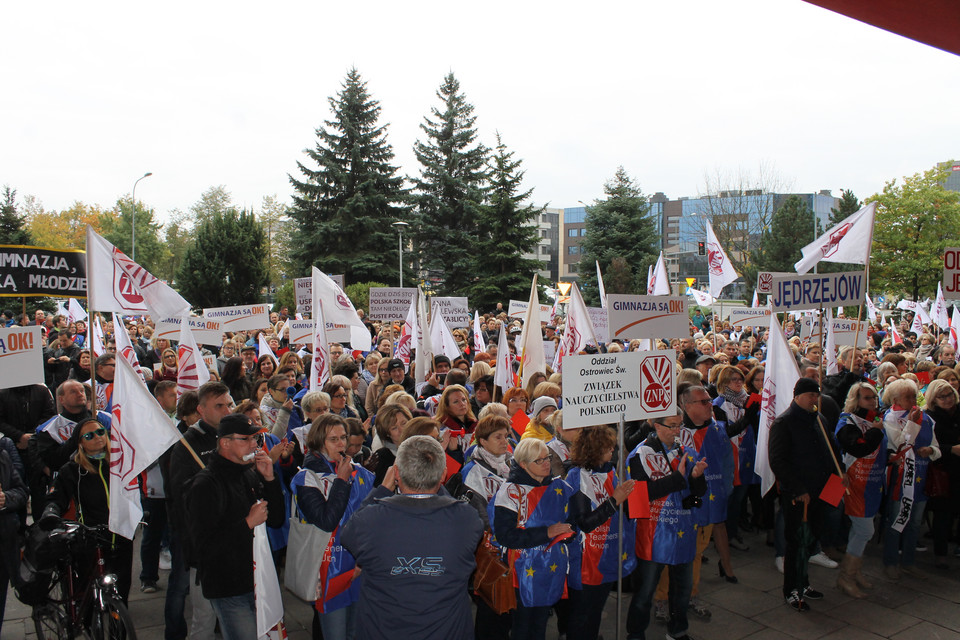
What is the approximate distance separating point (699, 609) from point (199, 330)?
977 centimetres

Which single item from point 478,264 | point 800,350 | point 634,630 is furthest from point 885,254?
point 634,630

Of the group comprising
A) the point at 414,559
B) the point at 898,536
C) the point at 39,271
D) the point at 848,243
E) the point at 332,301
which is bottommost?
the point at 898,536

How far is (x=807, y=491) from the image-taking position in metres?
6.16

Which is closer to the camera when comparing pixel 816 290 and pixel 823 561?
pixel 823 561

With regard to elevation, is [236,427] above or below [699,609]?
above

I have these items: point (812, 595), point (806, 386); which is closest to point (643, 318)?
point (806, 386)

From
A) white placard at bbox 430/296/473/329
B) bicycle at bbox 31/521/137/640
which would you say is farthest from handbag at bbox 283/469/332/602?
white placard at bbox 430/296/473/329


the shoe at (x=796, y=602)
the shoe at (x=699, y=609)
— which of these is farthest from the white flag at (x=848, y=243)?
the shoe at (x=699, y=609)

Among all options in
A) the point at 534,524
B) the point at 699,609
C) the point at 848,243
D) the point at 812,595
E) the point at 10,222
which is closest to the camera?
the point at 534,524

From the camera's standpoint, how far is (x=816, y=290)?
823cm

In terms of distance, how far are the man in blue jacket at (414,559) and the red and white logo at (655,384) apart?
7.74ft

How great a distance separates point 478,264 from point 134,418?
39158 millimetres

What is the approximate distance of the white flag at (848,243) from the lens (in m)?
8.86

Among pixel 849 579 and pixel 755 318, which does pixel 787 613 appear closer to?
pixel 849 579
